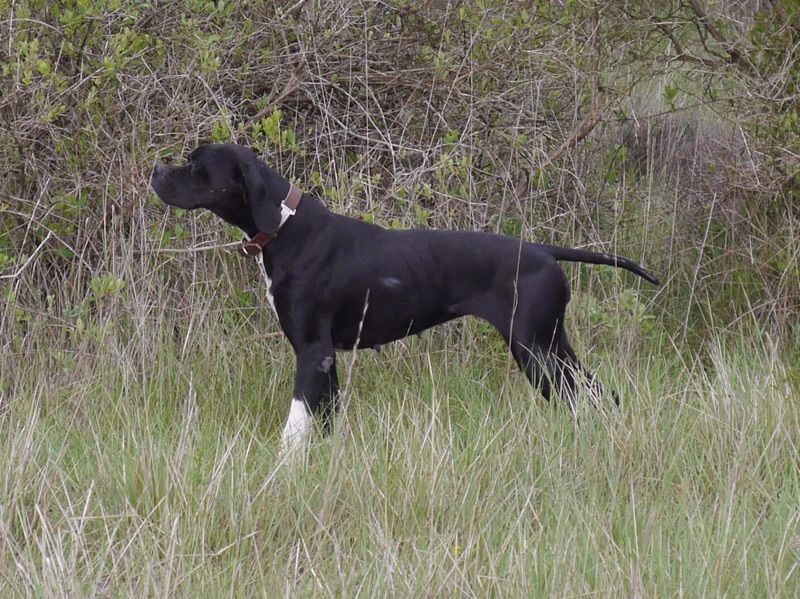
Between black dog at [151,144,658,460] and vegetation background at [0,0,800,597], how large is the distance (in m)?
0.26

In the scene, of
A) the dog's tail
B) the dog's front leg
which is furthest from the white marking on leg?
the dog's tail

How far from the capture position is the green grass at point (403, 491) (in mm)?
2863

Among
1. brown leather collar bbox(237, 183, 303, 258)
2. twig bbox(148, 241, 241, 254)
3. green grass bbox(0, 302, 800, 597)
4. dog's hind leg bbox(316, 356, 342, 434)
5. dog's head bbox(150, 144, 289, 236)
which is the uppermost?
dog's head bbox(150, 144, 289, 236)

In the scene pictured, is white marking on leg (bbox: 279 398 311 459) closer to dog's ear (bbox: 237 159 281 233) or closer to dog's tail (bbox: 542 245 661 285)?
dog's ear (bbox: 237 159 281 233)

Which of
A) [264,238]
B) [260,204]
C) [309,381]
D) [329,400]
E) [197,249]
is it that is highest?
[260,204]

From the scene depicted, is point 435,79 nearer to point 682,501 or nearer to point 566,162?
point 566,162

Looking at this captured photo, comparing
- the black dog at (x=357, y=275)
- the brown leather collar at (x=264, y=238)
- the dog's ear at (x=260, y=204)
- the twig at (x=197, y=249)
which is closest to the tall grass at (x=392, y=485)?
the black dog at (x=357, y=275)

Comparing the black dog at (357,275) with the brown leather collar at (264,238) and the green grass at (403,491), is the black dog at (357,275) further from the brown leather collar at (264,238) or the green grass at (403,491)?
the green grass at (403,491)

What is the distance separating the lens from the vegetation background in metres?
3.10

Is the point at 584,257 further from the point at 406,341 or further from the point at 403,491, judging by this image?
the point at 403,491

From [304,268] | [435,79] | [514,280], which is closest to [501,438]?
A: [514,280]

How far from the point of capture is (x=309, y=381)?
434 cm

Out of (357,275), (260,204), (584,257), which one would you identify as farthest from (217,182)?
(584,257)

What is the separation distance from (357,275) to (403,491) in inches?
49.8
